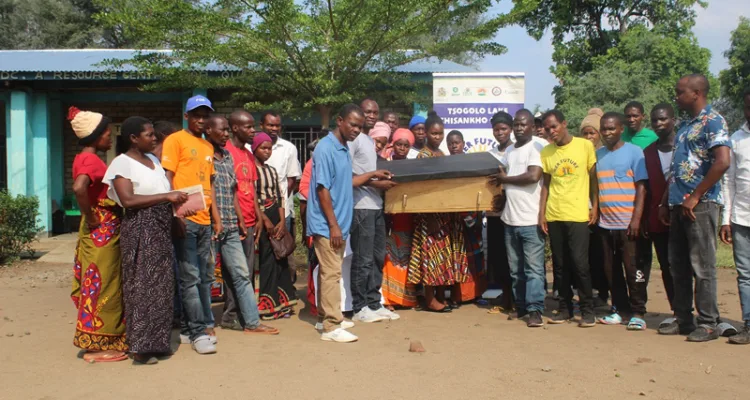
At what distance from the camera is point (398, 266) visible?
6.38 m

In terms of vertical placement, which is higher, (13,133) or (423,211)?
(13,133)

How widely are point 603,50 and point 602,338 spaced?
18.0 meters

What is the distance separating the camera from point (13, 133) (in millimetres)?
13156

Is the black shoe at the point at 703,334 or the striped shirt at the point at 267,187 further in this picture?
the striped shirt at the point at 267,187

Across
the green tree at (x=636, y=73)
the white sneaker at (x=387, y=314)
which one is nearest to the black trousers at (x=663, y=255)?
the white sneaker at (x=387, y=314)

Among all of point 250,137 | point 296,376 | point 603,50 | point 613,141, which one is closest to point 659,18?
point 603,50

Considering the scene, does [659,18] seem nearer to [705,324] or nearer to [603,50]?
[603,50]

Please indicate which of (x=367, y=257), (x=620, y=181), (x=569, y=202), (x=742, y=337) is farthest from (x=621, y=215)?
(x=367, y=257)

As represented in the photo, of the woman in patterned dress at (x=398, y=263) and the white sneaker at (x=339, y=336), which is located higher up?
the woman in patterned dress at (x=398, y=263)

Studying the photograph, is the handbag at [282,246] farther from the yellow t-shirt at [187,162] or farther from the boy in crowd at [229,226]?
the yellow t-shirt at [187,162]

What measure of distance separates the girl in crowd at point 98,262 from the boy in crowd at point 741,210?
449 centimetres

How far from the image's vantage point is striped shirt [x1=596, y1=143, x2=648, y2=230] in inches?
218

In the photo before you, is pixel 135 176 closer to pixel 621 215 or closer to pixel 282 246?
pixel 282 246

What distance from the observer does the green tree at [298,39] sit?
27.0 feet
